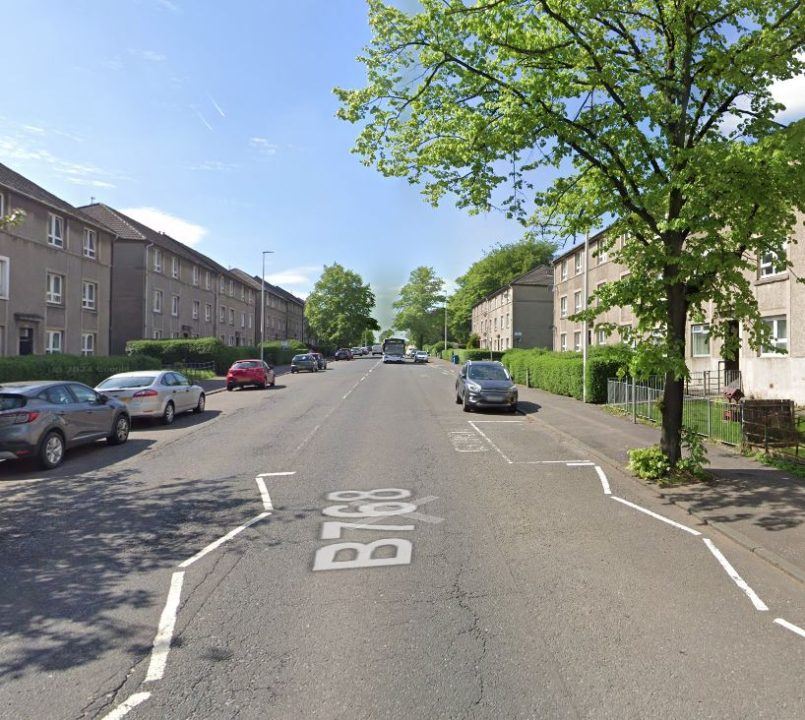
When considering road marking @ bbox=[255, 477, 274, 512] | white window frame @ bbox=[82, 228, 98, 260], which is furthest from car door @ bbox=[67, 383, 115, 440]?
white window frame @ bbox=[82, 228, 98, 260]

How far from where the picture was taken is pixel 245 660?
11.7ft

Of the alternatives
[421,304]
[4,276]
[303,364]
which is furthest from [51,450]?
[421,304]

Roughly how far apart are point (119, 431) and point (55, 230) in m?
22.1

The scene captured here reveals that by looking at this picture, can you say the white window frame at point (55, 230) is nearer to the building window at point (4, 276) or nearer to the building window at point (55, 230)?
the building window at point (55, 230)

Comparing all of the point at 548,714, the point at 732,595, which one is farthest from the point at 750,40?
the point at 548,714

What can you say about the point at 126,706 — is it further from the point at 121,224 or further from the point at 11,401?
the point at 121,224

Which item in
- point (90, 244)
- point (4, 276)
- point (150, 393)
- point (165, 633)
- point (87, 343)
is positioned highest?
point (90, 244)

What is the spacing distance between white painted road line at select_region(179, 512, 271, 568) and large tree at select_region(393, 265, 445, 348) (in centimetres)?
10035

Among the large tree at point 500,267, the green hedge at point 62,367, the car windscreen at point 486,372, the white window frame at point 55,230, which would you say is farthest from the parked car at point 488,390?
the large tree at point 500,267

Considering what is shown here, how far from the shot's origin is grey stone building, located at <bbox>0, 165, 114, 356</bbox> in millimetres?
25594

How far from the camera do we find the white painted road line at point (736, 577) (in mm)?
4527

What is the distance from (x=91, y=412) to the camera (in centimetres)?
1101

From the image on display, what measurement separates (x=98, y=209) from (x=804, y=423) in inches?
1732

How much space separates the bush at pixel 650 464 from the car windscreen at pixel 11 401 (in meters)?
9.99
